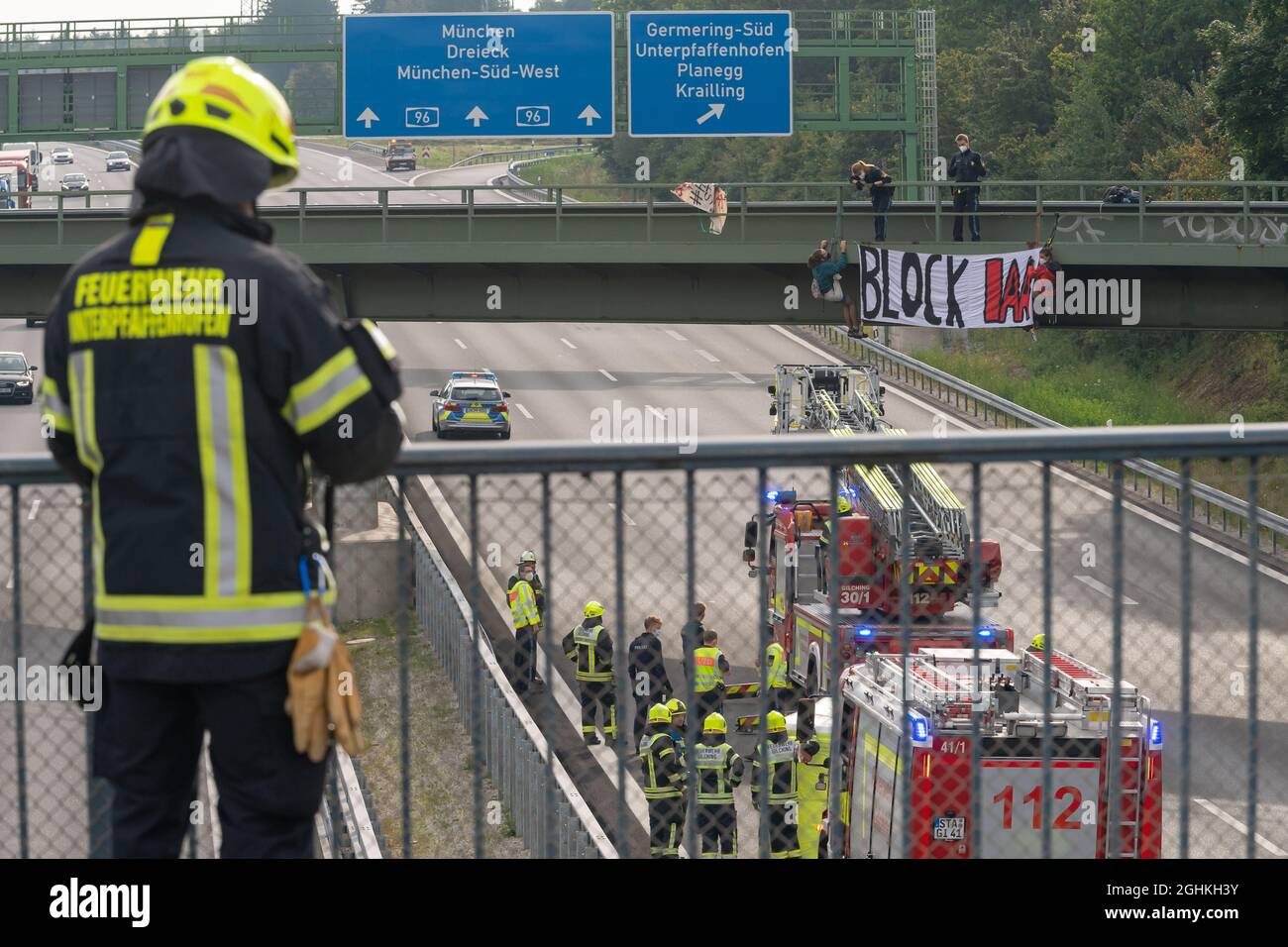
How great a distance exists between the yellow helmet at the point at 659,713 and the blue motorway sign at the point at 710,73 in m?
23.9

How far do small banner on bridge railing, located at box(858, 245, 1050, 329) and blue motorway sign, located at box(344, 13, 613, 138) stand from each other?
8.92 metres

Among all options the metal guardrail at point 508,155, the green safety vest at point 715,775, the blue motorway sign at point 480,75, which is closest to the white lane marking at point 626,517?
the green safety vest at point 715,775

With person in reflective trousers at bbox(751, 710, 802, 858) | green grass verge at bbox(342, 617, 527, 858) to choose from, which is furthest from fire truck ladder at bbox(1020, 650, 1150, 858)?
green grass verge at bbox(342, 617, 527, 858)

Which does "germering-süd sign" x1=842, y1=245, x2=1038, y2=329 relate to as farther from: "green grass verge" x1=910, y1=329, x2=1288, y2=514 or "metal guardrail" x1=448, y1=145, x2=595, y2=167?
"metal guardrail" x1=448, y1=145, x2=595, y2=167

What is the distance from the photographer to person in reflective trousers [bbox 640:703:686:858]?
1362 centimetres

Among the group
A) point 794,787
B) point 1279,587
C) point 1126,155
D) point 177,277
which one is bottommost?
point 794,787

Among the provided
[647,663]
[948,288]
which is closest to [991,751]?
[647,663]

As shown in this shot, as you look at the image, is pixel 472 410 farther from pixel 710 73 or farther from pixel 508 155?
pixel 508 155

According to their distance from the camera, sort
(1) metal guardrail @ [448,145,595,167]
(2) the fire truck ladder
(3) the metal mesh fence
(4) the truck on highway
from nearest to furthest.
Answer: (3) the metal mesh fence → (4) the truck on highway → (2) the fire truck ladder → (1) metal guardrail @ [448,145,595,167]

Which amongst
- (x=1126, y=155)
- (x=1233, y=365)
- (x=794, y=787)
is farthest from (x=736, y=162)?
(x=794, y=787)

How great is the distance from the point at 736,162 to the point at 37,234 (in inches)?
1934
